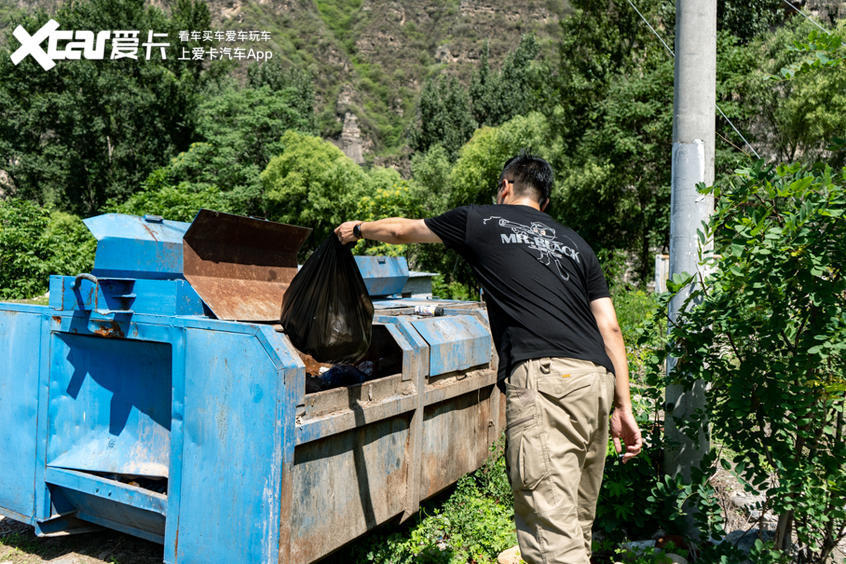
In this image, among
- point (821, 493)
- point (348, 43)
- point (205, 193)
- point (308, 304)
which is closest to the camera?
point (821, 493)

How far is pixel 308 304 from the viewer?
3008 millimetres

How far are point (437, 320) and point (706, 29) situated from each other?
212 centimetres

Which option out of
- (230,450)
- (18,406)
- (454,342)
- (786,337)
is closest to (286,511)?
(230,450)

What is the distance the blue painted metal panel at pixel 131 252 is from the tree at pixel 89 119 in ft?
97.9

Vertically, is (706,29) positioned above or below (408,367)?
above

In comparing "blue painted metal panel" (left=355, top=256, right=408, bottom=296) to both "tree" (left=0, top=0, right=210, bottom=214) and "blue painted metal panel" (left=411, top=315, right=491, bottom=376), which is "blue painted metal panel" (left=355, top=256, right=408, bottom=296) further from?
"tree" (left=0, top=0, right=210, bottom=214)

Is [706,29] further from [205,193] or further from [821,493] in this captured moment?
[205,193]

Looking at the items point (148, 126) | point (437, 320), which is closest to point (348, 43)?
point (148, 126)

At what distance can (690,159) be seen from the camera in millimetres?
3318

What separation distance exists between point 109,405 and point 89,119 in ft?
100

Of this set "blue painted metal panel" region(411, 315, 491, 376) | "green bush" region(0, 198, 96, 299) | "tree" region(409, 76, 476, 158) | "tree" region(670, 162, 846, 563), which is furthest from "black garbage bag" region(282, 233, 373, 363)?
"tree" region(409, 76, 476, 158)

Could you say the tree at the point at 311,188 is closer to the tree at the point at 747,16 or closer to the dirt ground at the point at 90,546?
the tree at the point at 747,16

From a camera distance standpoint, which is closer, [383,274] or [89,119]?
[383,274]

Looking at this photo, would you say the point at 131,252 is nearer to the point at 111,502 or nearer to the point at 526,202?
the point at 111,502
